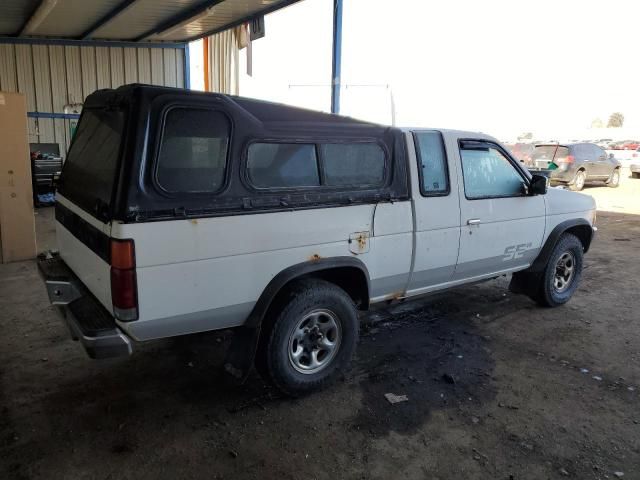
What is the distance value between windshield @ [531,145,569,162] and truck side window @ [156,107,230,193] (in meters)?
15.2

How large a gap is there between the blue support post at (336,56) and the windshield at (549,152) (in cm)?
835

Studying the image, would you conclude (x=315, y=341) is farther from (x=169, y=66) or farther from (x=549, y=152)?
(x=549, y=152)

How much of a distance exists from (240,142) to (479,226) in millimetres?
2403

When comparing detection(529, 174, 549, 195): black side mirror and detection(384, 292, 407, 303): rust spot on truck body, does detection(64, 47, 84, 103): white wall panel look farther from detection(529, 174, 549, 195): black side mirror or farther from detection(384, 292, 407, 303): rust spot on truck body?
detection(529, 174, 549, 195): black side mirror

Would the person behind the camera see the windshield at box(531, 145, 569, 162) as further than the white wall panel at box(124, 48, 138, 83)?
Yes

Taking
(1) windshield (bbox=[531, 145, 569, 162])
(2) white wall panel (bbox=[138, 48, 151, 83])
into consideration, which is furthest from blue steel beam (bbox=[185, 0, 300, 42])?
(1) windshield (bbox=[531, 145, 569, 162])

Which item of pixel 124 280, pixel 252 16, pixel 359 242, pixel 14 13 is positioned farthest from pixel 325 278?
pixel 14 13

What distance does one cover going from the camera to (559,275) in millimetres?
5551

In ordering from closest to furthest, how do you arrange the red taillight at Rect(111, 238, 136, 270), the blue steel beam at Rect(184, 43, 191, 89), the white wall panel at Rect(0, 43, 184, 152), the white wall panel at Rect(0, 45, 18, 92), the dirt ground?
the red taillight at Rect(111, 238, 136, 270)
the dirt ground
the white wall panel at Rect(0, 45, 18, 92)
the white wall panel at Rect(0, 43, 184, 152)
the blue steel beam at Rect(184, 43, 191, 89)

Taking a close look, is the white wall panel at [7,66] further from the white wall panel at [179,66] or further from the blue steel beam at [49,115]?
the white wall panel at [179,66]

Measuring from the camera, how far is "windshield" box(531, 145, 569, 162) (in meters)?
16.0

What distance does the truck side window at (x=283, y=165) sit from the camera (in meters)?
3.14

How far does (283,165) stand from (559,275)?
3.78 meters

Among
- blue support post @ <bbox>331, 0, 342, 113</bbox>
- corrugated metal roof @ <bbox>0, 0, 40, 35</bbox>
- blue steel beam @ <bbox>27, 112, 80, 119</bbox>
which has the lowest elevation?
blue steel beam @ <bbox>27, 112, 80, 119</bbox>
